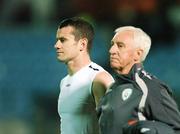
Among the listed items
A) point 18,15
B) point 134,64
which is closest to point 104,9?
point 18,15

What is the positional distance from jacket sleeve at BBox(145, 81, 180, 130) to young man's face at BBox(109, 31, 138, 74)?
0.34m

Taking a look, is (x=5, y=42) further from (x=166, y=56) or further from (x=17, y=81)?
(x=166, y=56)

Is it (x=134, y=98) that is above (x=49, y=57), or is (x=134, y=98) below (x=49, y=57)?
below

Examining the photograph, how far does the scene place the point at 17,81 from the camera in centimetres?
991

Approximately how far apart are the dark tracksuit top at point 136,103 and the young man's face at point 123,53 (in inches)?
2.6

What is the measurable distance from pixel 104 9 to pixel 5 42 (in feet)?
5.12

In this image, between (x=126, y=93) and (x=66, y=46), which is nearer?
(x=126, y=93)

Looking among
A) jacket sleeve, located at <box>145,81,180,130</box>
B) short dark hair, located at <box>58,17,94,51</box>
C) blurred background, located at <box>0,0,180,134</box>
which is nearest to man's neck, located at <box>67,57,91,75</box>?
short dark hair, located at <box>58,17,94,51</box>

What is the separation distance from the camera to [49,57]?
9.69 meters

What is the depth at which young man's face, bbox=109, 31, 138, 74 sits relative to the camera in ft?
15.1

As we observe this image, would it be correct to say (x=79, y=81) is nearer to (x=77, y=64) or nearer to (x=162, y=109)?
(x=77, y=64)

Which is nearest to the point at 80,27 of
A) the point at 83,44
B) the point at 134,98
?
the point at 83,44

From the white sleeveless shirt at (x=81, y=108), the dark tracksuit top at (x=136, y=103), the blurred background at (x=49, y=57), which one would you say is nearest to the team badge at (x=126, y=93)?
the dark tracksuit top at (x=136, y=103)

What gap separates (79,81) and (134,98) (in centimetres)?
97
